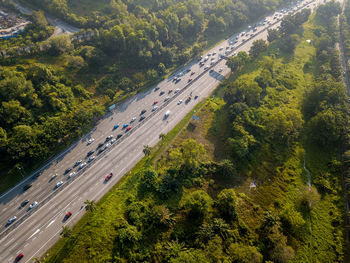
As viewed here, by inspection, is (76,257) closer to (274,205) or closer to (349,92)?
(274,205)

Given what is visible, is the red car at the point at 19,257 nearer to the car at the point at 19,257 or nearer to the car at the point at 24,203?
the car at the point at 19,257

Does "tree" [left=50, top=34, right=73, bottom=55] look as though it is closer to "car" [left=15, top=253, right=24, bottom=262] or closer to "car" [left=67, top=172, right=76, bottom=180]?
"car" [left=67, top=172, right=76, bottom=180]

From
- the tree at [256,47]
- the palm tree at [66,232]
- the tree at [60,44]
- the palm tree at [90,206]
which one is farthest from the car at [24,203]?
the tree at [256,47]

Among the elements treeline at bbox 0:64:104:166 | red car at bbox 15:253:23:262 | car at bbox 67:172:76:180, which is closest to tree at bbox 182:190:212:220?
car at bbox 67:172:76:180

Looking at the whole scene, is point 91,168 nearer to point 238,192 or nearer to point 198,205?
point 198,205

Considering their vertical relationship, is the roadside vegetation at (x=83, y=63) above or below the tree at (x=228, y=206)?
above

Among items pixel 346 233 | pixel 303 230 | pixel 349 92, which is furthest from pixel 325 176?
pixel 349 92
